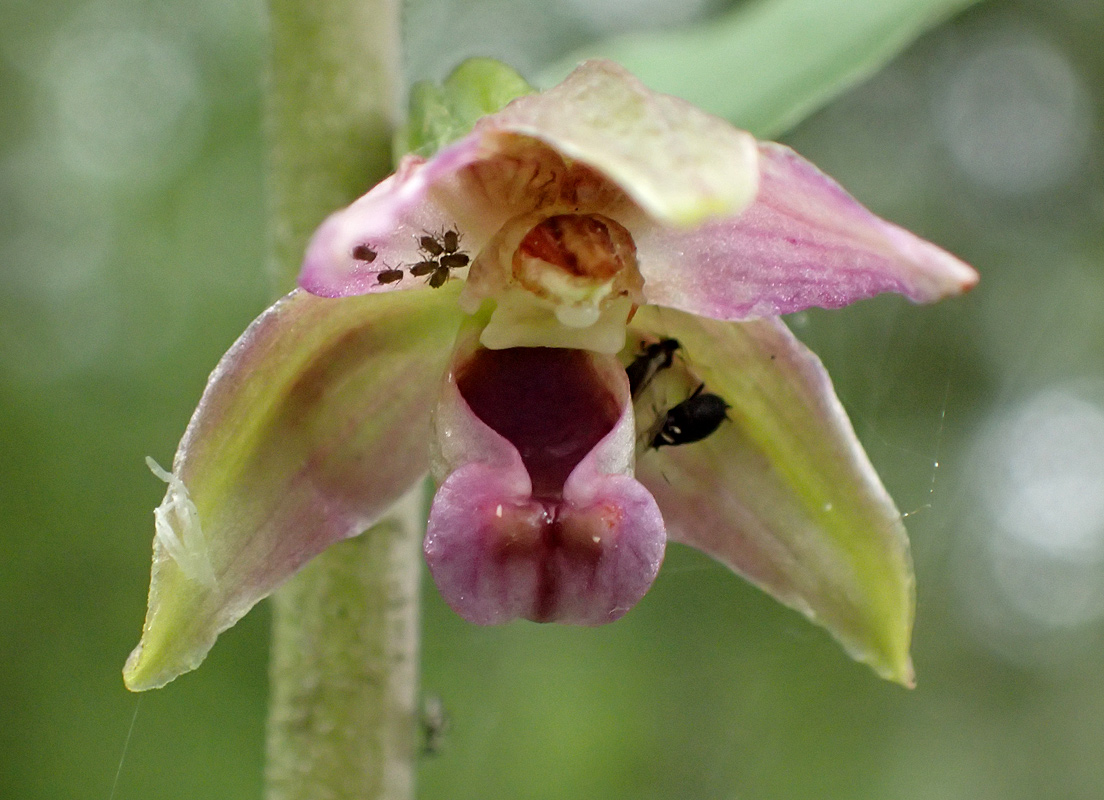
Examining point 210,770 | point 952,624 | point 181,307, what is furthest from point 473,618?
point 952,624

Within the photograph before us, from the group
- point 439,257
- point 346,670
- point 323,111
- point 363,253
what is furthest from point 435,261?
point 346,670

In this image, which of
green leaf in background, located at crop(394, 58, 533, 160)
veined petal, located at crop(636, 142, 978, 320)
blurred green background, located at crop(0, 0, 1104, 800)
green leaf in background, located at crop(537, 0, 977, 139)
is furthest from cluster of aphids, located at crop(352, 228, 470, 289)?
blurred green background, located at crop(0, 0, 1104, 800)

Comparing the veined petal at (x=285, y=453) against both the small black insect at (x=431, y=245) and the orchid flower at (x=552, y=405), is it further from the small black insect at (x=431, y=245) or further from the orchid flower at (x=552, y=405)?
the small black insect at (x=431, y=245)

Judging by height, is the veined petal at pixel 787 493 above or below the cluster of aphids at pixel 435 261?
below

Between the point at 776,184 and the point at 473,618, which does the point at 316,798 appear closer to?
the point at 473,618

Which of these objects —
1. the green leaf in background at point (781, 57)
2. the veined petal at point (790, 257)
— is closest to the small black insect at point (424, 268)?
the veined petal at point (790, 257)
